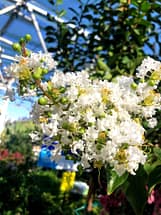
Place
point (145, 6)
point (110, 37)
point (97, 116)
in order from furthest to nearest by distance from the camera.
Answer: point (110, 37) < point (145, 6) < point (97, 116)

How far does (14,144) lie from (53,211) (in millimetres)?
7098

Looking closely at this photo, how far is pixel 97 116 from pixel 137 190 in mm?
164

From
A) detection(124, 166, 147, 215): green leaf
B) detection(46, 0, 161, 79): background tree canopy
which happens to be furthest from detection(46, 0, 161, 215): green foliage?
detection(124, 166, 147, 215): green leaf

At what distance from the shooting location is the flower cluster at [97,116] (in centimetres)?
66

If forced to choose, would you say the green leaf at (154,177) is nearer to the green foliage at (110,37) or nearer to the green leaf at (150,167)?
the green leaf at (150,167)

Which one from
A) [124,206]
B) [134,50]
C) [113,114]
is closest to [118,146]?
[113,114]

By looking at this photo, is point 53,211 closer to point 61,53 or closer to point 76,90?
point 61,53

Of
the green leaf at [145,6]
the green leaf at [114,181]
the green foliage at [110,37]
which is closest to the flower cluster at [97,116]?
the green leaf at [114,181]

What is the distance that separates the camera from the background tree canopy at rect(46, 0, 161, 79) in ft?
6.47

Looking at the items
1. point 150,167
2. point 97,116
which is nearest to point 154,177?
point 150,167

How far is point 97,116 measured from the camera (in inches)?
27.0

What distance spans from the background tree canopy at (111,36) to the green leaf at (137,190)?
1038 mm

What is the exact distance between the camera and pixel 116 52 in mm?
2092

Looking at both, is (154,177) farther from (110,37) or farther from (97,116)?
(110,37)
